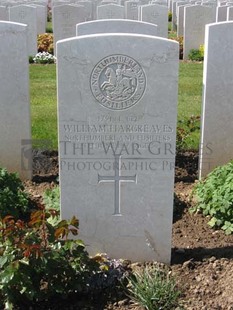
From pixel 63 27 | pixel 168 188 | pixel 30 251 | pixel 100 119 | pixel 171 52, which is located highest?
pixel 63 27

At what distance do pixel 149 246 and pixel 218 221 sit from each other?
3.10ft

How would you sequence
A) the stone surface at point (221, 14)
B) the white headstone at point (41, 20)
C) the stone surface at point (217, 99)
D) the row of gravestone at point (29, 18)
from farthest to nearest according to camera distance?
the white headstone at point (41, 20), the stone surface at point (221, 14), the row of gravestone at point (29, 18), the stone surface at point (217, 99)

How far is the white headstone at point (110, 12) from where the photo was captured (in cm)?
1420

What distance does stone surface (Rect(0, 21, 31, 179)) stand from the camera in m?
5.56

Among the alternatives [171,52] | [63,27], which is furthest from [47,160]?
[63,27]

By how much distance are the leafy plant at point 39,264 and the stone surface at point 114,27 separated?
2.85 meters

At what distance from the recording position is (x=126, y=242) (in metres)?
4.25

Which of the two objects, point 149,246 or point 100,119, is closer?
point 100,119

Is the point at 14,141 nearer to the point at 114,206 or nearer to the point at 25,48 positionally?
the point at 25,48

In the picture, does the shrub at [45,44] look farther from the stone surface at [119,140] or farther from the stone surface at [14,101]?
the stone surface at [119,140]

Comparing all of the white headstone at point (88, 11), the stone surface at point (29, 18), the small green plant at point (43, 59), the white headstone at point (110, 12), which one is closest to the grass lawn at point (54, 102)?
the small green plant at point (43, 59)

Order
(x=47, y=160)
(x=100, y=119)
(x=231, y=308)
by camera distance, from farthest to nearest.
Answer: (x=47, y=160) < (x=100, y=119) < (x=231, y=308)

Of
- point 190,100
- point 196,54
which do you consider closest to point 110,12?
point 196,54

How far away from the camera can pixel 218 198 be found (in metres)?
4.87
